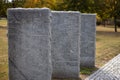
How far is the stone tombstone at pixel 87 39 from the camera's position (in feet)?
38.8

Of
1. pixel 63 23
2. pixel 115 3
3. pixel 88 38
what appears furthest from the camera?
pixel 115 3

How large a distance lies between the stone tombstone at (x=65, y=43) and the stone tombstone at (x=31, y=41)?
2.57 m

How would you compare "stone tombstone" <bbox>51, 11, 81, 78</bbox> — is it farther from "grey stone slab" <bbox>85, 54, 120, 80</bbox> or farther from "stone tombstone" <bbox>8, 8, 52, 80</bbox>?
"stone tombstone" <bbox>8, 8, 52, 80</bbox>

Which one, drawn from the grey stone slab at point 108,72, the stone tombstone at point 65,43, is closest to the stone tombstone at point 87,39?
the grey stone slab at point 108,72

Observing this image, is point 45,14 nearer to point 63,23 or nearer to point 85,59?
point 63,23

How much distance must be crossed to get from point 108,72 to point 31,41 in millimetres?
4600

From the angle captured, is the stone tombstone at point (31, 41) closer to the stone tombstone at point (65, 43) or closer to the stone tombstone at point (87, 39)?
the stone tombstone at point (65, 43)

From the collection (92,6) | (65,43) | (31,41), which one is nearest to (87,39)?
(65,43)

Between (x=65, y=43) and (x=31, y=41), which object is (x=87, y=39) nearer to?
(x=65, y=43)

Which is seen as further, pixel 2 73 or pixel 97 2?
pixel 97 2

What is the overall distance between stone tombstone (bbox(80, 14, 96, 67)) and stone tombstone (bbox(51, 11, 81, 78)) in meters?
2.10

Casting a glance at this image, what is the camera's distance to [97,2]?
40.6 m

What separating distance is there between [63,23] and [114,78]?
2.32 m

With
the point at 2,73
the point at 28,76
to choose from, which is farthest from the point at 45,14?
the point at 2,73
